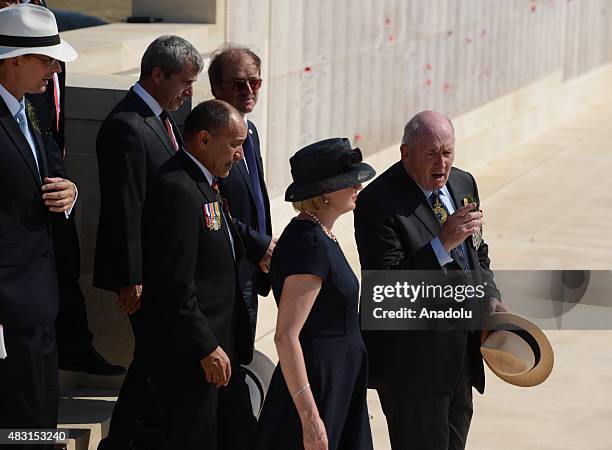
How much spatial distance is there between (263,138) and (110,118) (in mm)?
4535

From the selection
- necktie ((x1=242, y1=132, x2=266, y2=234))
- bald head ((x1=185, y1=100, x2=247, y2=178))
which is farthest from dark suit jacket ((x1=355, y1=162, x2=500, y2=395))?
necktie ((x1=242, y1=132, x2=266, y2=234))

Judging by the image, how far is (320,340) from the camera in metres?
4.29

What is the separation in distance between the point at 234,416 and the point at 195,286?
0.54 m

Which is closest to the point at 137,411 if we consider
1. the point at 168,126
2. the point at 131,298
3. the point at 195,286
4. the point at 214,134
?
the point at 131,298

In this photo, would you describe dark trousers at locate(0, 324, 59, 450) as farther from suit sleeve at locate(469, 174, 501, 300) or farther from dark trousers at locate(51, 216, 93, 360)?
suit sleeve at locate(469, 174, 501, 300)

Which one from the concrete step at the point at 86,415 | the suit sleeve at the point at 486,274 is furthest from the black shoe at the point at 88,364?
the suit sleeve at the point at 486,274

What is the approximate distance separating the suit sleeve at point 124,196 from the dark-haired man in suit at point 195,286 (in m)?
0.38

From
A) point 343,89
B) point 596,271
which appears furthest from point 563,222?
point 343,89

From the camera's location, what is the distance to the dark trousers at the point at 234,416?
4.78 metres

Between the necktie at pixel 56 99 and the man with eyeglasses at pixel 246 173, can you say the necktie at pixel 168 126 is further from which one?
the necktie at pixel 56 99

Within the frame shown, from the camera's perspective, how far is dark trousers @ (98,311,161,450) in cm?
480

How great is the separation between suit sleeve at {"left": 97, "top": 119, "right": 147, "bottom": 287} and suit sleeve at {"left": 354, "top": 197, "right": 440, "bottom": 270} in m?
0.88

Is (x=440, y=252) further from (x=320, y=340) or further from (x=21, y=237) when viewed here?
(x=21, y=237)

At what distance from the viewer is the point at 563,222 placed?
11859 mm
